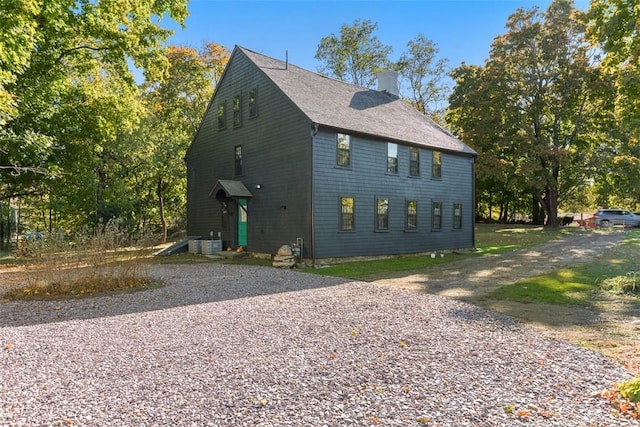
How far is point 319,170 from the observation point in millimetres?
13508

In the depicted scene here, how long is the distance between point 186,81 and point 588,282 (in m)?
27.1

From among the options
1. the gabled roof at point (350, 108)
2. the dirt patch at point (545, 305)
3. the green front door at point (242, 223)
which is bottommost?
the dirt patch at point (545, 305)

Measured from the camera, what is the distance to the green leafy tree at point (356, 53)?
113 ft

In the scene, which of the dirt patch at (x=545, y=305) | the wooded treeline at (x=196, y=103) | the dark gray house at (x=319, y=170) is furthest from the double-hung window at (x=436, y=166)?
the wooded treeline at (x=196, y=103)

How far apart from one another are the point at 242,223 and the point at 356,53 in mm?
24197

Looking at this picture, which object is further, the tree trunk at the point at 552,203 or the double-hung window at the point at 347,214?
the tree trunk at the point at 552,203

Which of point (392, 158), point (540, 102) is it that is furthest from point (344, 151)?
point (540, 102)

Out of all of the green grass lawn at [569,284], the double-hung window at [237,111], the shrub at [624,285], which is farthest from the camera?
the double-hung window at [237,111]

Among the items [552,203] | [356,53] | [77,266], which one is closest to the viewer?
[77,266]

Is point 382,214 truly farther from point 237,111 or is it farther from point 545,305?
point 545,305

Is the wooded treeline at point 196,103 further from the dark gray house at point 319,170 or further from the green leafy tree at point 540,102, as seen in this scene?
the dark gray house at point 319,170

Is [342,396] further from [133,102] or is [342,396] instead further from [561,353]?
[133,102]

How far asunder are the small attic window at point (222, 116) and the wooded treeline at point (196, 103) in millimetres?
2758

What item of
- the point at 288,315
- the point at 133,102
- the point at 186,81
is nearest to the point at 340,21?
the point at 186,81
